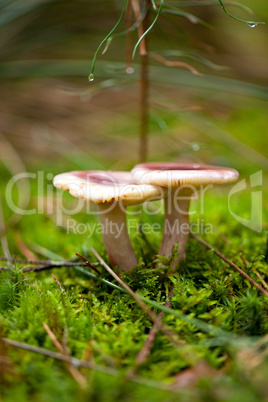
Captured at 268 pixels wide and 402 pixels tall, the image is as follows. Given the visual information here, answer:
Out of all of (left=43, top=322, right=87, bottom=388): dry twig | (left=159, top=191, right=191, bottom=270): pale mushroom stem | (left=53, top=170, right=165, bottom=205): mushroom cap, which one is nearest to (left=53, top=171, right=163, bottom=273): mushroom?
(left=53, top=170, right=165, bottom=205): mushroom cap

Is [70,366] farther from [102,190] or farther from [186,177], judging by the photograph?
[186,177]

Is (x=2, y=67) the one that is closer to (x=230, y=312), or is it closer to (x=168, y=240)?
(x=168, y=240)

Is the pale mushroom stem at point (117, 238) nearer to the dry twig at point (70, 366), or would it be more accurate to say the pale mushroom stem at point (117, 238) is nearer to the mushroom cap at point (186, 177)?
the mushroom cap at point (186, 177)

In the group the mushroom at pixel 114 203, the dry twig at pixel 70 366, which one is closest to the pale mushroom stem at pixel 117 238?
the mushroom at pixel 114 203

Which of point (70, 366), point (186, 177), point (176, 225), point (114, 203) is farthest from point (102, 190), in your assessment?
point (70, 366)

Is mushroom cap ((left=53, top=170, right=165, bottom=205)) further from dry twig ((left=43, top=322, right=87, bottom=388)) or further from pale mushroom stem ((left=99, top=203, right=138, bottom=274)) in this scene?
dry twig ((left=43, top=322, right=87, bottom=388))

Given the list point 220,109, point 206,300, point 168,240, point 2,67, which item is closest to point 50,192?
point 2,67
